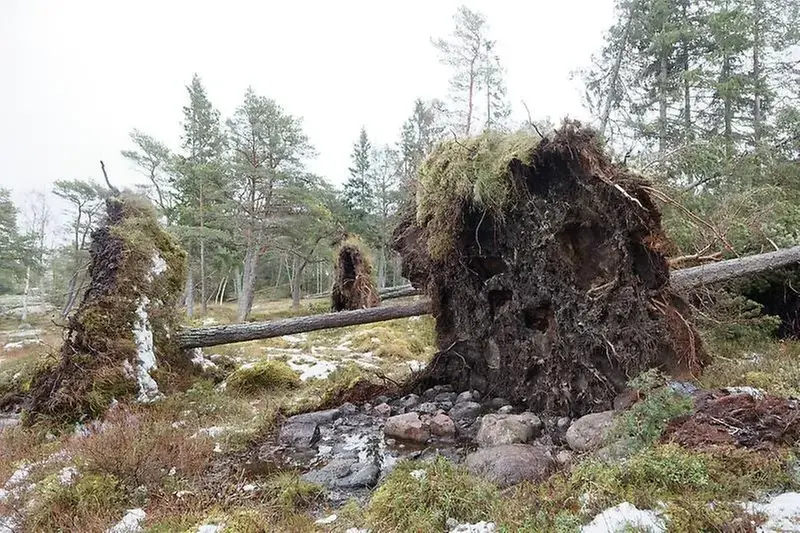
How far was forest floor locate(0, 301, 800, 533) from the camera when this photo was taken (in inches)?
122

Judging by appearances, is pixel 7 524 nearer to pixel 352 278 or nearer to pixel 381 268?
pixel 352 278

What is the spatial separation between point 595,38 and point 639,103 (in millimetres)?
3660

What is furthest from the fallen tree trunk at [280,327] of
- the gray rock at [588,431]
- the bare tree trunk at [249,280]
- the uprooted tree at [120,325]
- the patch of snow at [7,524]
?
the bare tree trunk at [249,280]

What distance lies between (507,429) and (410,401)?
2.37 m

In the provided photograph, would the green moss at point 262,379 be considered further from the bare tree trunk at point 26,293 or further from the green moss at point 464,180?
the bare tree trunk at point 26,293

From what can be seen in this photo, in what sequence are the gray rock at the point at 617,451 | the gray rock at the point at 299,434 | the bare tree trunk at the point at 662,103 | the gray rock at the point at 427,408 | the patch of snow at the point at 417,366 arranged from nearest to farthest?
the gray rock at the point at 617,451 < the gray rock at the point at 299,434 < the gray rock at the point at 427,408 < the patch of snow at the point at 417,366 < the bare tree trunk at the point at 662,103

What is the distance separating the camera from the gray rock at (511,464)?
4320 mm

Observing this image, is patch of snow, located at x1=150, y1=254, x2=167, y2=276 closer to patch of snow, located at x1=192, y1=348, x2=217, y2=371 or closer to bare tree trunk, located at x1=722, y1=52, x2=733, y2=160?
patch of snow, located at x1=192, y1=348, x2=217, y2=371

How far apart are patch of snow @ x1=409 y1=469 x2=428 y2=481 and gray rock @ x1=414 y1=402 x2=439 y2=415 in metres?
2.58

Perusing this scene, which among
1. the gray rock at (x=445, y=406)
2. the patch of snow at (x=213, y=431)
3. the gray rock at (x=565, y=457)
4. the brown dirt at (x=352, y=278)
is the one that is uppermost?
the brown dirt at (x=352, y=278)

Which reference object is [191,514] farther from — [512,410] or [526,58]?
[526,58]

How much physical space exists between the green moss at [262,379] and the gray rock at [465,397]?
3.41 metres

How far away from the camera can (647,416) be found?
421 centimetres

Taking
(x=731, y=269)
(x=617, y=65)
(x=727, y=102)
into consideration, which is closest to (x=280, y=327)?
(x=731, y=269)
